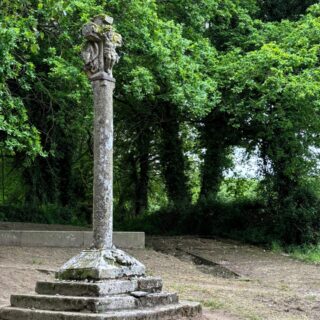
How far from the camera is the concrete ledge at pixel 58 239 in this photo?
53.9 feet

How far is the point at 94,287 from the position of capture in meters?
7.08

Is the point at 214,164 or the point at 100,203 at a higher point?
the point at 214,164

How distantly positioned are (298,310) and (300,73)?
10926 mm

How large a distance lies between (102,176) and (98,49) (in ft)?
5.78

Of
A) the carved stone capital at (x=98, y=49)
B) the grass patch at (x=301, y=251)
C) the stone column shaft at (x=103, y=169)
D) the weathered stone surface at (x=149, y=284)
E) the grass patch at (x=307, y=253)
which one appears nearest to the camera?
the weathered stone surface at (x=149, y=284)

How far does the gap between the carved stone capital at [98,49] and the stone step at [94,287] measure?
274 centimetres

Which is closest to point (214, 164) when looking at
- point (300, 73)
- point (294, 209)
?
point (294, 209)

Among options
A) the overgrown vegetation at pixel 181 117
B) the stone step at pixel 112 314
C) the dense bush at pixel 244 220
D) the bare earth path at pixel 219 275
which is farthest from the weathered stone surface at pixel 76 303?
the dense bush at pixel 244 220

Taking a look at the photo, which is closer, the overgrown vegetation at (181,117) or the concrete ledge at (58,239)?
the concrete ledge at (58,239)

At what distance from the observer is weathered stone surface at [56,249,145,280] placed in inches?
289

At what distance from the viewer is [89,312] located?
6.84 m

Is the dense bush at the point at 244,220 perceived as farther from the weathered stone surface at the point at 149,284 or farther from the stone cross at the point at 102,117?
the stone cross at the point at 102,117

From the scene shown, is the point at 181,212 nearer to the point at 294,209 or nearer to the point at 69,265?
the point at 294,209

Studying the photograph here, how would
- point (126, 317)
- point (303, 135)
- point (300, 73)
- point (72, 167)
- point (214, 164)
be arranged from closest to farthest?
point (126, 317) → point (300, 73) → point (303, 135) → point (214, 164) → point (72, 167)
